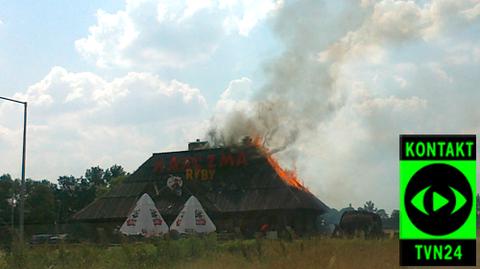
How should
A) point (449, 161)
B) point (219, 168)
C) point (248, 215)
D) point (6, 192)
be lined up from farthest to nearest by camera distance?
point (6, 192)
point (219, 168)
point (248, 215)
point (449, 161)

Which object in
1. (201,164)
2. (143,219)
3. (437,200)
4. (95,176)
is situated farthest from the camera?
(95,176)

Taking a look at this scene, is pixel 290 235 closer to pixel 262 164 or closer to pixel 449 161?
pixel 449 161

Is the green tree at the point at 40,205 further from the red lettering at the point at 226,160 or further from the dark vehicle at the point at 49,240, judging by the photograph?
the dark vehicle at the point at 49,240

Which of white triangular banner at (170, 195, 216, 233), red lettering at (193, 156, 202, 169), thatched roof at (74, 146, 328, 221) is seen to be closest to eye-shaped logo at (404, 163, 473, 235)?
white triangular banner at (170, 195, 216, 233)

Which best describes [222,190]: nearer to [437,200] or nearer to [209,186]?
[209,186]

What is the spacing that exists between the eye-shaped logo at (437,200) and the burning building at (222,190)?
58.1 m

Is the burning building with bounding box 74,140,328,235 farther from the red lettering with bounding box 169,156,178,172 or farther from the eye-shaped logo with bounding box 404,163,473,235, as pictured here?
the eye-shaped logo with bounding box 404,163,473,235

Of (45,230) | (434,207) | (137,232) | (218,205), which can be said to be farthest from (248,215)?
(434,207)

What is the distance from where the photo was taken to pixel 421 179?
5.83 meters

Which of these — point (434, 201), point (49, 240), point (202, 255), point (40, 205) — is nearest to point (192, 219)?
point (49, 240)

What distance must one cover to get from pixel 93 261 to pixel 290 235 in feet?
18.5

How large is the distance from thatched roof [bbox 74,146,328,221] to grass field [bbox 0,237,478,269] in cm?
4616

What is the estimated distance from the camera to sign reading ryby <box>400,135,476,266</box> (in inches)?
223

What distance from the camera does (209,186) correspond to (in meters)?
75.8
